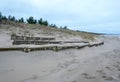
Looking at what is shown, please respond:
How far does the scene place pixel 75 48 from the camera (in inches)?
585

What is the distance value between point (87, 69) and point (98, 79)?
164 centimetres

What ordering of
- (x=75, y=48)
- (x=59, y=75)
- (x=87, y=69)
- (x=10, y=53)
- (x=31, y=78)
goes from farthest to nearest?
1. (x=75, y=48)
2. (x=10, y=53)
3. (x=87, y=69)
4. (x=59, y=75)
5. (x=31, y=78)

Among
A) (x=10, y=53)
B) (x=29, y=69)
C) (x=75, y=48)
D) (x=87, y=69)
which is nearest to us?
(x=29, y=69)

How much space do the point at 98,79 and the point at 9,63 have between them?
3.47 m

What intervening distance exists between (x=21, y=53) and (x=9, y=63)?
6.48ft

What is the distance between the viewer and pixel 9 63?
26.8 ft

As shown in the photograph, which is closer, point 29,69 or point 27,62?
point 29,69

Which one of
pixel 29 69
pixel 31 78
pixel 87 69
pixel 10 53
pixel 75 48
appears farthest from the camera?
pixel 75 48

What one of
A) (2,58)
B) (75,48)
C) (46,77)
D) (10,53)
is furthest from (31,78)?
(75,48)

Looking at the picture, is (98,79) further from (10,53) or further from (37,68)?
(10,53)

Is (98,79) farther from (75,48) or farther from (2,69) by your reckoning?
(75,48)

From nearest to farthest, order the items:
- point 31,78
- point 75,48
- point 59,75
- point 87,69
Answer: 1. point 31,78
2. point 59,75
3. point 87,69
4. point 75,48

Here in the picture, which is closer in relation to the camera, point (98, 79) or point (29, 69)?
point (98, 79)

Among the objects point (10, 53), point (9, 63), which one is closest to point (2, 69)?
point (9, 63)
